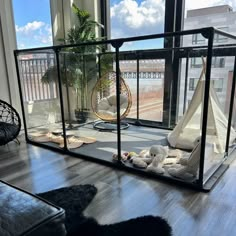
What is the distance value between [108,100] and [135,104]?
19.8 inches

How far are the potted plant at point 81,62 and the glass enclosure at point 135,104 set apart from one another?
17mm

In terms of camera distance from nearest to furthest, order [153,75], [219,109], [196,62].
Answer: [219,109] < [196,62] < [153,75]

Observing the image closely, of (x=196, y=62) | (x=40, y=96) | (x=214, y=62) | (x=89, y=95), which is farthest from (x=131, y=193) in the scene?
(x=40, y=96)

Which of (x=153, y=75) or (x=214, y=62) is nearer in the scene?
(x=214, y=62)

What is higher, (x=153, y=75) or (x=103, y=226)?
(x=153, y=75)

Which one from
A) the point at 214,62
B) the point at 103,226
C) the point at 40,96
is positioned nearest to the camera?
the point at 103,226

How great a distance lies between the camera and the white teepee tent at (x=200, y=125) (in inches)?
94.3

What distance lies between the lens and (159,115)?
3.75m

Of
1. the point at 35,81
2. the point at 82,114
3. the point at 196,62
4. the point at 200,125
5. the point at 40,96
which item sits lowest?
the point at 82,114

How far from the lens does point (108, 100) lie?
370 centimetres

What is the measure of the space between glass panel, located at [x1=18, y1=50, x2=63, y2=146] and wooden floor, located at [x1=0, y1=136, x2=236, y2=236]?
0.80m

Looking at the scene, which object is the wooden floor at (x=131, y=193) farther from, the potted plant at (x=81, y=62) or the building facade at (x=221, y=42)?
the potted plant at (x=81, y=62)

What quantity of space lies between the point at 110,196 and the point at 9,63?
271cm

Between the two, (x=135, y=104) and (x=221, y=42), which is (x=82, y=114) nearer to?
(x=135, y=104)
